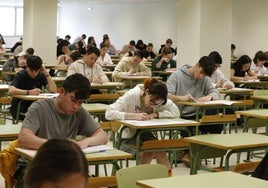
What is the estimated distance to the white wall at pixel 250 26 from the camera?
17.6m

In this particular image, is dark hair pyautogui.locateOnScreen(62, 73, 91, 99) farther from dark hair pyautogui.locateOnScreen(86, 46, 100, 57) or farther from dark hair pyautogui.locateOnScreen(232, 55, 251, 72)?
dark hair pyautogui.locateOnScreen(232, 55, 251, 72)

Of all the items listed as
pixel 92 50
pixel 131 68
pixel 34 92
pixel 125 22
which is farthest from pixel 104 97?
pixel 125 22

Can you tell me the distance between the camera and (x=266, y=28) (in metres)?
17.4

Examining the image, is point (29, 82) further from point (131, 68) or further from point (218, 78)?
point (131, 68)

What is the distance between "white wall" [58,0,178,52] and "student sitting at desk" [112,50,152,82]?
10945 mm

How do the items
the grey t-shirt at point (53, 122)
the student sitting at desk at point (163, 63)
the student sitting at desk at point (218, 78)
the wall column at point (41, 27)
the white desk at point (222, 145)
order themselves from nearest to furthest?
1. the grey t-shirt at point (53, 122)
2. the white desk at point (222, 145)
3. the student sitting at desk at point (218, 78)
4. the student sitting at desk at point (163, 63)
5. the wall column at point (41, 27)

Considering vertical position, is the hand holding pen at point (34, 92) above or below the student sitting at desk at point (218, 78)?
below

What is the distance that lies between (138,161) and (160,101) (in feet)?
1.99

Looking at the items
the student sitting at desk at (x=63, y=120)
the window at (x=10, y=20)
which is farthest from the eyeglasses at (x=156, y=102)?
the window at (x=10, y=20)

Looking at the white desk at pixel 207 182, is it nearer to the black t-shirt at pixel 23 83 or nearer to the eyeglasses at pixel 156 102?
the eyeglasses at pixel 156 102

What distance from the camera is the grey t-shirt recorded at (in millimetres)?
4062

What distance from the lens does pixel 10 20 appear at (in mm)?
29641

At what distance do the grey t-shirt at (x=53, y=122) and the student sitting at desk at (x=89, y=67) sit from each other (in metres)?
4.39

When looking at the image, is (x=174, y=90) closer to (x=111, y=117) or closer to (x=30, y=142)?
(x=111, y=117)
